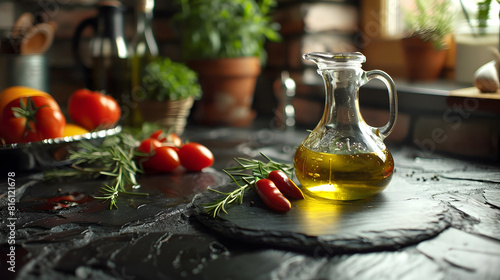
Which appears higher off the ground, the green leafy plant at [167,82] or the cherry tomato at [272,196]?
the green leafy plant at [167,82]

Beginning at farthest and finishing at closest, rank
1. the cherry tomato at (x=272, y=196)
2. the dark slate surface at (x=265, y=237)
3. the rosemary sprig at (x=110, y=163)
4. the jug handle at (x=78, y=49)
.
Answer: the jug handle at (x=78, y=49) → the rosemary sprig at (x=110, y=163) → the cherry tomato at (x=272, y=196) → the dark slate surface at (x=265, y=237)

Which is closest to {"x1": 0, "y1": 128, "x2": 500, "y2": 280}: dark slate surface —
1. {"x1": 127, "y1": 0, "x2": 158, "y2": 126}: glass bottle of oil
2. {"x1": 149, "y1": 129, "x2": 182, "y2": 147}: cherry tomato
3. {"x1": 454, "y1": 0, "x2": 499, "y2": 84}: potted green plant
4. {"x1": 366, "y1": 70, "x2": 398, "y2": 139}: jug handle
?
{"x1": 366, "y1": 70, "x2": 398, "y2": 139}: jug handle

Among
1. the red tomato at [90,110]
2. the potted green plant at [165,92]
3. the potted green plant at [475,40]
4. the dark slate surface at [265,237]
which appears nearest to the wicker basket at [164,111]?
the potted green plant at [165,92]

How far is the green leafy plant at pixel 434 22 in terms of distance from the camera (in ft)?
4.72

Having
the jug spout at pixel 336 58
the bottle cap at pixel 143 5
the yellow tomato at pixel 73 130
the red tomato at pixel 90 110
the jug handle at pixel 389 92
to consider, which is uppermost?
the bottle cap at pixel 143 5

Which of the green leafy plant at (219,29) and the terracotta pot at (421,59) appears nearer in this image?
the terracotta pot at (421,59)

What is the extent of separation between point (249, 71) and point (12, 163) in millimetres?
896

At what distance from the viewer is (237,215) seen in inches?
30.1

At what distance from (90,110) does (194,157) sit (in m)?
0.31

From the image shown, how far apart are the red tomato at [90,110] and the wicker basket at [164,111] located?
268 millimetres

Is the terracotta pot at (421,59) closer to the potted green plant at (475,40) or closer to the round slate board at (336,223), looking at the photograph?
the potted green plant at (475,40)

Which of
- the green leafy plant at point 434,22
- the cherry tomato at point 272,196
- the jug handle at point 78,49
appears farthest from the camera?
the jug handle at point 78,49

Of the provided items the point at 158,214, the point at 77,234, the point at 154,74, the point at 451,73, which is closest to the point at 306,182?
the point at 158,214

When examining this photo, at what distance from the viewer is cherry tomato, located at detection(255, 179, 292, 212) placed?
778 millimetres
